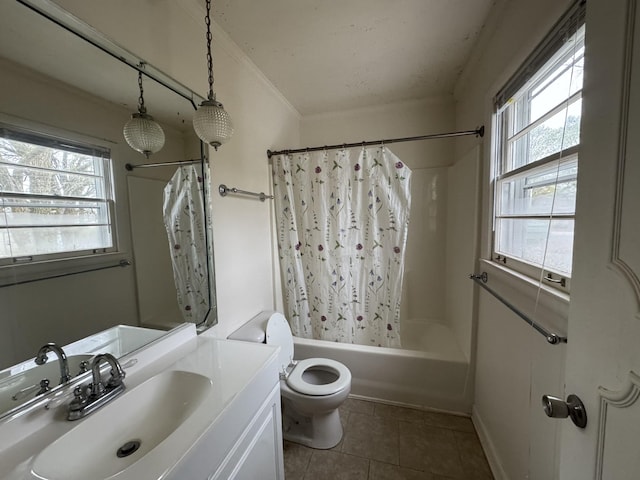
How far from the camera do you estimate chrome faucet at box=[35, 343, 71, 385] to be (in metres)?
0.77

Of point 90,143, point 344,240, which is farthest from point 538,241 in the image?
point 90,143

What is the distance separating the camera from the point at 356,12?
131 cm

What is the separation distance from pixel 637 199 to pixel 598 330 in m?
0.25

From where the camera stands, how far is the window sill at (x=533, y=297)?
0.83 metres

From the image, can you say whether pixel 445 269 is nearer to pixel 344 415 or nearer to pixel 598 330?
pixel 344 415

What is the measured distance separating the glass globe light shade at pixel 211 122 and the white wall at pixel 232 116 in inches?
10.4

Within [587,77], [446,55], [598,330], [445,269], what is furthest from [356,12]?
[445,269]

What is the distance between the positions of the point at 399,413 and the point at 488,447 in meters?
0.53

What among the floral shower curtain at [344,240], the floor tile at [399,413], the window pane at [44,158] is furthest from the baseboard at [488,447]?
the window pane at [44,158]

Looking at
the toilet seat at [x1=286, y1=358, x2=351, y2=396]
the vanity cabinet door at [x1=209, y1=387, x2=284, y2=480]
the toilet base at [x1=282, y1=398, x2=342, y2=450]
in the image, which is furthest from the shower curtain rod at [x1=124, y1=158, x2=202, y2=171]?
the toilet base at [x1=282, y1=398, x2=342, y2=450]

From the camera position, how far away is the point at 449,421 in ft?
Answer: 5.62

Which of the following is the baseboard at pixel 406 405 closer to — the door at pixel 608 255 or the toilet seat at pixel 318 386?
the toilet seat at pixel 318 386

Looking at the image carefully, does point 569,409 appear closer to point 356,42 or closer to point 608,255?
point 608,255

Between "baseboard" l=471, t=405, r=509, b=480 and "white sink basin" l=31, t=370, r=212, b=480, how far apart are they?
1.54 metres
